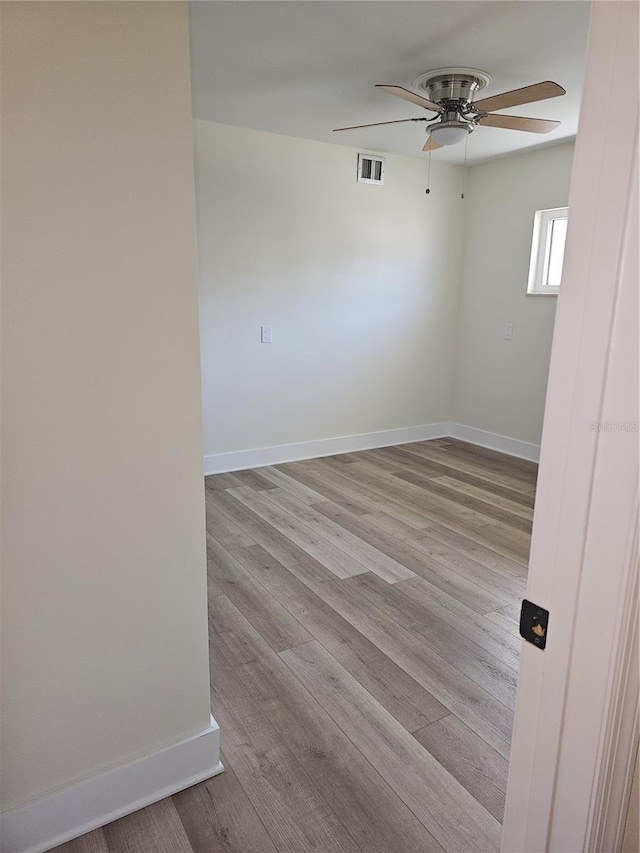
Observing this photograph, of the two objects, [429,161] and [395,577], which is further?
[429,161]

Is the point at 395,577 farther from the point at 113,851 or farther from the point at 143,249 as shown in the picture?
the point at 143,249

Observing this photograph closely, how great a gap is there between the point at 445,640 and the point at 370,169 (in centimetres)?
364

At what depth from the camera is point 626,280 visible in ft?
2.00

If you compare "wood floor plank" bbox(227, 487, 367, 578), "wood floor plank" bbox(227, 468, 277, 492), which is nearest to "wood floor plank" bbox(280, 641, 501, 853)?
"wood floor plank" bbox(227, 487, 367, 578)

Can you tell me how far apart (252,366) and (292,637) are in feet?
8.01

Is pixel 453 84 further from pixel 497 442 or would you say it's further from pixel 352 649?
pixel 497 442

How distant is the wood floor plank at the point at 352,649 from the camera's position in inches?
76.2

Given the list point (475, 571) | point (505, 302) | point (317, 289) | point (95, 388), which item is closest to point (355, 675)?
point (475, 571)

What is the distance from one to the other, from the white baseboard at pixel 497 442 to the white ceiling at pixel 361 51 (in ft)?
7.98

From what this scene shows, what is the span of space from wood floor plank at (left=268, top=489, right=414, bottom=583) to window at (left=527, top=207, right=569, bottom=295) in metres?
2.60

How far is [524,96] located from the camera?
8.13ft

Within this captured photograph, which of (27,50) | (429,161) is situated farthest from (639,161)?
(429,161)

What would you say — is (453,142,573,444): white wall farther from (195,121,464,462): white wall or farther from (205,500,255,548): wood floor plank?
(205,500,255,548): wood floor plank

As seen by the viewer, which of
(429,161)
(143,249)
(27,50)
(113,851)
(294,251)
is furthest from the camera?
(429,161)
